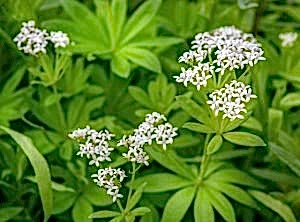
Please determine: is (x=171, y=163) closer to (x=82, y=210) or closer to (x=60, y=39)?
(x=82, y=210)

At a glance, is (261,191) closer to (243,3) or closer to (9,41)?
(243,3)

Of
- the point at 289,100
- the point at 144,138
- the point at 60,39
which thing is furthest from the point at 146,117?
the point at 289,100

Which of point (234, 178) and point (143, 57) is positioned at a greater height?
point (143, 57)

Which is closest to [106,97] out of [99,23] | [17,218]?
[99,23]

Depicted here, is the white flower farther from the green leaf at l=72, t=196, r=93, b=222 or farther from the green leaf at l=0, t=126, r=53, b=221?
the green leaf at l=72, t=196, r=93, b=222

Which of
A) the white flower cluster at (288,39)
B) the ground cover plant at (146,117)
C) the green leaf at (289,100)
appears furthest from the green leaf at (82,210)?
the white flower cluster at (288,39)

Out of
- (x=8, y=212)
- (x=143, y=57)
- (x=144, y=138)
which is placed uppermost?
(x=143, y=57)

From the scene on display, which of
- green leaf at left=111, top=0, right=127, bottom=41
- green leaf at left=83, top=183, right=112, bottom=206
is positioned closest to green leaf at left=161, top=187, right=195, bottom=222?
green leaf at left=83, top=183, right=112, bottom=206

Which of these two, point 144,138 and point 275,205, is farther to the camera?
point 275,205
